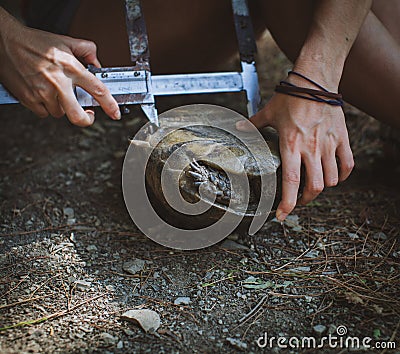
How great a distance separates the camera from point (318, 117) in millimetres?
1315

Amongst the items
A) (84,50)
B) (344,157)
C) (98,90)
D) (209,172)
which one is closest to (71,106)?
(98,90)

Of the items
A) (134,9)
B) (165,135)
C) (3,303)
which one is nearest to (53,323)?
(3,303)

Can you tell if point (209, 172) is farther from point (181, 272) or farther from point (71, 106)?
point (71, 106)

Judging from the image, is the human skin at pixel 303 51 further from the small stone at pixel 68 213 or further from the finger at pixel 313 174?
the small stone at pixel 68 213

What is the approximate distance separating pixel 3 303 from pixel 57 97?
1.83 feet

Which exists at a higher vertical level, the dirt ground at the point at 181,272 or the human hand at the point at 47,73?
the human hand at the point at 47,73

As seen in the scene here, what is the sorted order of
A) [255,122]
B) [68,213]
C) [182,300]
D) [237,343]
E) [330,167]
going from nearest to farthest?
[237,343] → [182,300] → [330,167] → [255,122] → [68,213]

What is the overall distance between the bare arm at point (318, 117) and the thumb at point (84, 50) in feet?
1.70

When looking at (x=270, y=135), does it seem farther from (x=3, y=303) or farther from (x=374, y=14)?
(x=3, y=303)

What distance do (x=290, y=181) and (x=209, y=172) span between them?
0.71ft

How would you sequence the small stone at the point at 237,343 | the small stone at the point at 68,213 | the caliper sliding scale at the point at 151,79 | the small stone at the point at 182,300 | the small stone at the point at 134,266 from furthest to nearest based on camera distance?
the small stone at the point at 68,213 < the caliper sliding scale at the point at 151,79 < the small stone at the point at 134,266 < the small stone at the point at 182,300 < the small stone at the point at 237,343

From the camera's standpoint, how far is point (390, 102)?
157 centimetres

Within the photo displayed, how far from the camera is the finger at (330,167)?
1.30 meters

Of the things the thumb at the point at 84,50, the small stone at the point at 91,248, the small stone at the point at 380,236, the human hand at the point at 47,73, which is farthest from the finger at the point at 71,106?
the small stone at the point at 380,236
